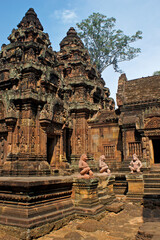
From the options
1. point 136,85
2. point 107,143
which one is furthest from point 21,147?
point 136,85

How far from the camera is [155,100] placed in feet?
49.4

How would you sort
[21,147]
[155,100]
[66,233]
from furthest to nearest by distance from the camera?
1. [155,100]
2. [21,147]
3. [66,233]

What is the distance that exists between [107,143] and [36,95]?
6.73 m

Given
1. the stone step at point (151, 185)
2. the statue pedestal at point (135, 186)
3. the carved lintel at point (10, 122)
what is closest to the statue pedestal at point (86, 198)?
the statue pedestal at point (135, 186)

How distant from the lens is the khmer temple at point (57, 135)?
6.04m

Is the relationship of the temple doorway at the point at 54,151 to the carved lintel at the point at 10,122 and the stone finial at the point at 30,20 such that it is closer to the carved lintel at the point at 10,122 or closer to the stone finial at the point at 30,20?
the carved lintel at the point at 10,122

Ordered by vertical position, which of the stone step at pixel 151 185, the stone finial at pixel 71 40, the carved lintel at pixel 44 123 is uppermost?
the stone finial at pixel 71 40

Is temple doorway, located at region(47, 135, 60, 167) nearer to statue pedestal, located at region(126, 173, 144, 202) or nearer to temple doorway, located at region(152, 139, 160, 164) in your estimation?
statue pedestal, located at region(126, 173, 144, 202)

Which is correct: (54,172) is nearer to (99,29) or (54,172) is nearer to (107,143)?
(107,143)

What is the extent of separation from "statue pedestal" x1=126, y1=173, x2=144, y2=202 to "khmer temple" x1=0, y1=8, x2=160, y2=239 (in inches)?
1.7

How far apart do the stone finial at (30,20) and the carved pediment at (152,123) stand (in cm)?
900

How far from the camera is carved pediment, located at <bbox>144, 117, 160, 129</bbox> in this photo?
13225mm

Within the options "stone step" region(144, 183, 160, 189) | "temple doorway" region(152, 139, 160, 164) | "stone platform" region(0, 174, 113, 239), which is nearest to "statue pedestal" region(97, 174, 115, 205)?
"stone platform" region(0, 174, 113, 239)

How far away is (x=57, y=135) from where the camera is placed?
1239 centimetres
